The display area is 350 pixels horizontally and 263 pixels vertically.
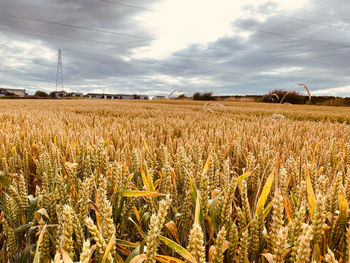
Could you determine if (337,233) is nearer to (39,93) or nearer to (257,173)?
(257,173)

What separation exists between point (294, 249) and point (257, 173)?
2.30 ft

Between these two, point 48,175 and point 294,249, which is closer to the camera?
point 294,249

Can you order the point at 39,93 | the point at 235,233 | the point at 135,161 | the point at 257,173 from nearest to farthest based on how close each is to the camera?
the point at 235,233 → the point at 257,173 → the point at 135,161 → the point at 39,93

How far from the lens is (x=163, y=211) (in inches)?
21.8

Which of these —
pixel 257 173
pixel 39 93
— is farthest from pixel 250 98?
pixel 39 93

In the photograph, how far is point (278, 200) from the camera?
0.56 meters

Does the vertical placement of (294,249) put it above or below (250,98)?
below

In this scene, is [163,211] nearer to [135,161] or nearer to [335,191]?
[335,191]

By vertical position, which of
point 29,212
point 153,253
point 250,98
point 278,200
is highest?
point 250,98

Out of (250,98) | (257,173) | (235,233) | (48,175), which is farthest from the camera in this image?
(250,98)

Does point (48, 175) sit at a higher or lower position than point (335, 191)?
lower

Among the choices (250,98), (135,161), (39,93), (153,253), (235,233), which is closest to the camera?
(153,253)

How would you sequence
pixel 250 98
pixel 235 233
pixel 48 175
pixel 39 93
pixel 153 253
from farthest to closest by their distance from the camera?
pixel 39 93 → pixel 250 98 → pixel 48 175 → pixel 235 233 → pixel 153 253

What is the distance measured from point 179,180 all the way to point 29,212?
27.2 inches
